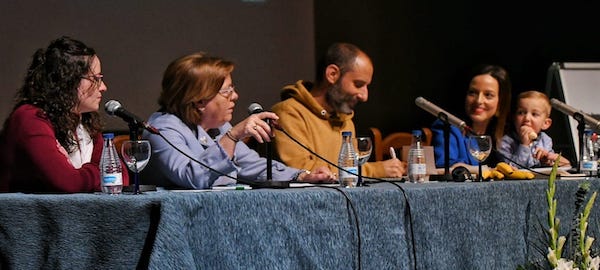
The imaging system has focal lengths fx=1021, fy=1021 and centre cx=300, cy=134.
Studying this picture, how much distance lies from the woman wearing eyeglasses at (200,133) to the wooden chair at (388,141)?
142cm

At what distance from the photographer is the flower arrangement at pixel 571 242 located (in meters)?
2.78

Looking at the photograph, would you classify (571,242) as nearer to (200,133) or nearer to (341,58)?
(200,133)

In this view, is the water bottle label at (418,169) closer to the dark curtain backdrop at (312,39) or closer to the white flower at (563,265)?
the white flower at (563,265)

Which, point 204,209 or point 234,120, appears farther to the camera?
point 234,120

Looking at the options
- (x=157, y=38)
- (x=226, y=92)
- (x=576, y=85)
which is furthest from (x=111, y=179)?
(x=576, y=85)

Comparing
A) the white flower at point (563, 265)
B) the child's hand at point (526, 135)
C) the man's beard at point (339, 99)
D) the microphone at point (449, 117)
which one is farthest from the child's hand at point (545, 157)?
the white flower at point (563, 265)

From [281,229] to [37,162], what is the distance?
855 mm

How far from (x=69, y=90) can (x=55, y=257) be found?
3.39 feet

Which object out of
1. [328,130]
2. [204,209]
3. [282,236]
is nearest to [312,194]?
[282,236]

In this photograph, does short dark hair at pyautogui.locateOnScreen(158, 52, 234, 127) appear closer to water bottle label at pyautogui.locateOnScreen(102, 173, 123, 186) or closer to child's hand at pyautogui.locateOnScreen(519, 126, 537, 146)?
water bottle label at pyautogui.locateOnScreen(102, 173, 123, 186)

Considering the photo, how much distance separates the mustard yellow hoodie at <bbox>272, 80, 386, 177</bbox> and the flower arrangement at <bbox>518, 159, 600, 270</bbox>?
1.16m

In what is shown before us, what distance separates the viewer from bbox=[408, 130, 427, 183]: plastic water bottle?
3.43m

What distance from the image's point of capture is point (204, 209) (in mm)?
2297

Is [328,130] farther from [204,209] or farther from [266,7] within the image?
[204,209]
